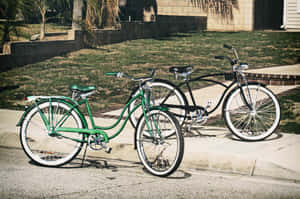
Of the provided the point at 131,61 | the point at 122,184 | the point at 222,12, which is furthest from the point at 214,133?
the point at 222,12

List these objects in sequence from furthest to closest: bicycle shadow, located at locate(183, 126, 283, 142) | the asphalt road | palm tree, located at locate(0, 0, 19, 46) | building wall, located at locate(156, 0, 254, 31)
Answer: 1. building wall, located at locate(156, 0, 254, 31)
2. palm tree, located at locate(0, 0, 19, 46)
3. bicycle shadow, located at locate(183, 126, 283, 142)
4. the asphalt road

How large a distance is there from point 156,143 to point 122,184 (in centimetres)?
70

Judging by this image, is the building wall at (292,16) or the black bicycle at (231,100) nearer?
the black bicycle at (231,100)

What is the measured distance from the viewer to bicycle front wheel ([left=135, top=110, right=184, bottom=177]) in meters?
6.28

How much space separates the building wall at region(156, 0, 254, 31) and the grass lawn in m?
1.32

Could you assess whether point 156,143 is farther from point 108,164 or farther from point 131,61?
point 131,61

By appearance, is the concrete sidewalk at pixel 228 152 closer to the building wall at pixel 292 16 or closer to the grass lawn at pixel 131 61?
the grass lawn at pixel 131 61

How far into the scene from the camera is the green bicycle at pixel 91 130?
6293 millimetres

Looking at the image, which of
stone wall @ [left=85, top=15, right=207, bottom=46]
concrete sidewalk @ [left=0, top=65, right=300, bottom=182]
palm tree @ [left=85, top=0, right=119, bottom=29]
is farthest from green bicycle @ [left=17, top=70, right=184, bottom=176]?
stone wall @ [left=85, top=15, right=207, bottom=46]

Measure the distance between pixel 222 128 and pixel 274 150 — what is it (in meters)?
1.61

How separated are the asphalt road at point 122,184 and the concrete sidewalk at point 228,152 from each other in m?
0.17

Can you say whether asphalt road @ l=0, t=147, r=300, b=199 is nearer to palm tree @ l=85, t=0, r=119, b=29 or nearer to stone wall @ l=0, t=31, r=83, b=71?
stone wall @ l=0, t=31, r=83, b=71

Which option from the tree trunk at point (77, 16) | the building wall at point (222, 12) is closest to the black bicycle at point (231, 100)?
the tree trunk at point (77, 16)

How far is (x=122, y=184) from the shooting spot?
5.99 meters
